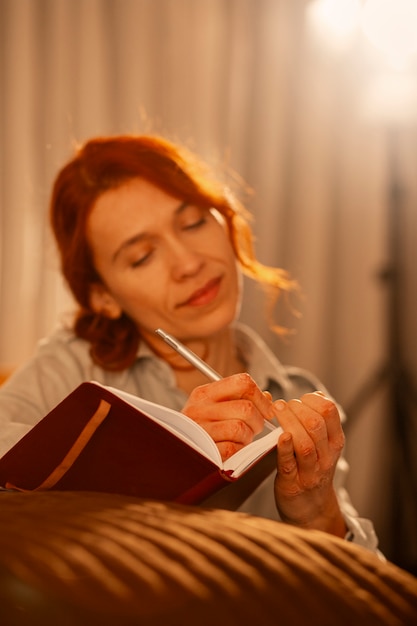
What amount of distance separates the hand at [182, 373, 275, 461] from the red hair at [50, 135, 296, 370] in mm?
493

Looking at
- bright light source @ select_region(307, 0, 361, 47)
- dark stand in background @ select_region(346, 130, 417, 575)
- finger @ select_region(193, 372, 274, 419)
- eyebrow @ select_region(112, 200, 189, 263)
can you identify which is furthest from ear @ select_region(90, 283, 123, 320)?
bright light source @ select_region(307, 0, 361, 47)

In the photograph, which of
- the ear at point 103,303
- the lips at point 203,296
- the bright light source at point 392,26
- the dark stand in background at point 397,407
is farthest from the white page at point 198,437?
the bright light source at point 392,26

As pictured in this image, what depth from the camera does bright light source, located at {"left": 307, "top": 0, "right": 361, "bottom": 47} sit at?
→ 105 inches

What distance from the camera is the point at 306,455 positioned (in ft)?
3.25

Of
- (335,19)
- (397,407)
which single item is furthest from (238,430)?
(335,19)

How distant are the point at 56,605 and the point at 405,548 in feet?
7.42

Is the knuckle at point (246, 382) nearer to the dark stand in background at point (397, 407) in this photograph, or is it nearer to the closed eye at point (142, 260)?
the closed eye at point (142, 260)

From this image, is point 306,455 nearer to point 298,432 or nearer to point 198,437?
point 298,432

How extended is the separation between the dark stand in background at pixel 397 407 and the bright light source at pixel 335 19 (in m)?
0.36

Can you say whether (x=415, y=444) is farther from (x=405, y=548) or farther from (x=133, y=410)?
(x=133, y=410)

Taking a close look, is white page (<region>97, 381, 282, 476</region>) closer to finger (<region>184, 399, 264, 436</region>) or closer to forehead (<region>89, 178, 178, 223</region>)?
finger (<region>184, 399, 264, 436</region>)

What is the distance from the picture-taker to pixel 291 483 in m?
1.04

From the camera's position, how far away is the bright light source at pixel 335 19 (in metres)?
2.66

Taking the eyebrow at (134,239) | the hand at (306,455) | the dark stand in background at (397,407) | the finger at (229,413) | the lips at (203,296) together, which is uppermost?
the eyebrow at (134,239)
